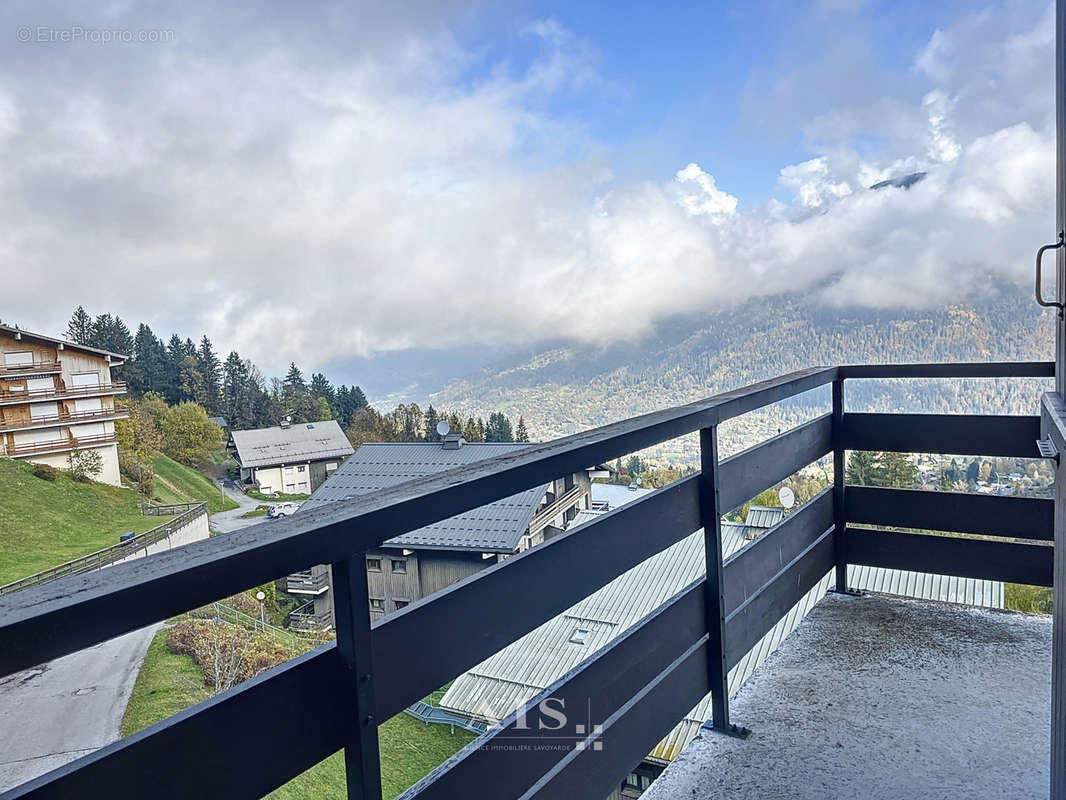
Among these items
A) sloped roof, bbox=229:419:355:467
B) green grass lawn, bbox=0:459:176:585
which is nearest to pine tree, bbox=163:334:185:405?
sloped roof, bbox=229:419:355:467

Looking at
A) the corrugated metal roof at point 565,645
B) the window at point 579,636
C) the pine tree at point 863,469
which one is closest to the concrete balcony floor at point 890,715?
the pine tree at point 863,469

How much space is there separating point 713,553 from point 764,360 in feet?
15.1

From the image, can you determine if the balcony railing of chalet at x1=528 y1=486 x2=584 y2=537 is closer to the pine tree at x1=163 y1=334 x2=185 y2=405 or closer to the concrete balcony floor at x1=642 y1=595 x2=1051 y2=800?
the concrete balcony floor at x1=642 y1=595 x2=1051 y2=800

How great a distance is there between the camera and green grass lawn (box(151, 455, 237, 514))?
12.8m

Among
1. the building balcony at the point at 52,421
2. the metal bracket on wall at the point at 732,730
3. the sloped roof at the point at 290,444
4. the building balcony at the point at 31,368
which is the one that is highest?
the building balcony at the point at 31,368

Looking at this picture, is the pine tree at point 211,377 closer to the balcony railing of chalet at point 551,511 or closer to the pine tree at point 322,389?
Result: the pine tree at point 322,389

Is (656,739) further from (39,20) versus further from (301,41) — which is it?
(39,20)

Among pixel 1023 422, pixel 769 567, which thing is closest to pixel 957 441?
pixel 1023 422

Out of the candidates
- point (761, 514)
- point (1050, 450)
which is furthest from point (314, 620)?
point (761, 514)

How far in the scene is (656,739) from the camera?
1066mm

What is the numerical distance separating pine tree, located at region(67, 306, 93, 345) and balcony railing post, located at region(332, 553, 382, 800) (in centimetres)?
1846

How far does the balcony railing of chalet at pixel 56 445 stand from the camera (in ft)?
41.4

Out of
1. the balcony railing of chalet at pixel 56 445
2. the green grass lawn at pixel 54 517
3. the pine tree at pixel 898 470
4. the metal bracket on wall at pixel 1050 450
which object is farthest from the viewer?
the balcony railing of chalet at pixel 56 445

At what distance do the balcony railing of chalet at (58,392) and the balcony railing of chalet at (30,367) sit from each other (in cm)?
36
